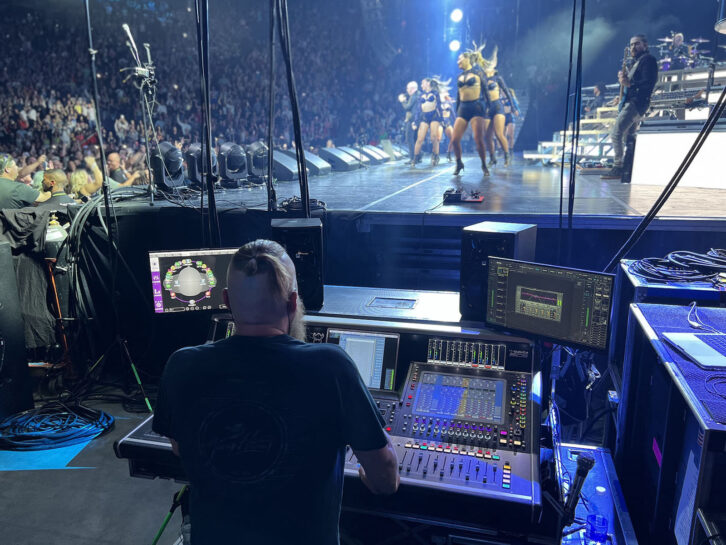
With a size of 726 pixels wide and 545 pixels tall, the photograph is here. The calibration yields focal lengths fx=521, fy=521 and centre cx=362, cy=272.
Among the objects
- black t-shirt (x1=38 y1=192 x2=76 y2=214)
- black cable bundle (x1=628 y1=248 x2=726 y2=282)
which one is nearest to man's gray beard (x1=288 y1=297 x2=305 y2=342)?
black cable bundle (x1=628 y1=248 x2=726 y2=282)

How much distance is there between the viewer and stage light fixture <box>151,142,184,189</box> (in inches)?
173

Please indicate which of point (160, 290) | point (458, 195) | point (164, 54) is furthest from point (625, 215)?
point (164, 54)

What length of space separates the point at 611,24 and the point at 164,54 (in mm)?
11542

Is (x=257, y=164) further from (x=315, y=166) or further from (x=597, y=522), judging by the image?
(x=597, y=522)

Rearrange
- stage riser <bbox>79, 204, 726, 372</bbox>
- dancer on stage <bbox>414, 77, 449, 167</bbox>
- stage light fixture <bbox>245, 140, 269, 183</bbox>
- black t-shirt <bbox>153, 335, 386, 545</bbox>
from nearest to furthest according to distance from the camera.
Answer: black t-shirt <bbox>153, 335, 386, 545</bbox>
stage riser <bbox>79, 204, 726, 372</bbox>
stage light fixture <bbox>245, 140, 269, 183</bbox>
dancer on stage <bbox>414, 77, 449, 167</bbox>

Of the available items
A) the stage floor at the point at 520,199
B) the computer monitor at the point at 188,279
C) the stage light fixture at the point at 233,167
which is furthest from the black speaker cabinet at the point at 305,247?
the stage light fixture at the point at 233,167

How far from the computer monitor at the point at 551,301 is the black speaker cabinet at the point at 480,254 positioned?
9 cm

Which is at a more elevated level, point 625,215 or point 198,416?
point 625,215

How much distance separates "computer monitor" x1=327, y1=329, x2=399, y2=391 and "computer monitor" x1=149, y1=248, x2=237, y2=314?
0.81 meters

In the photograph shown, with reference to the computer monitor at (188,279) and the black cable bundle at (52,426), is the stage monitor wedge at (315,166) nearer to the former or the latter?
the black cable bundle at (52,426)

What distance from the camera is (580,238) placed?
325 centimetres

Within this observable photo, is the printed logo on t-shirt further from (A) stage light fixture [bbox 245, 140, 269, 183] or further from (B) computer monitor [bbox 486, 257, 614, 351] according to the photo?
(A) stage light fixture [bbox 245, 140, 269, 183]

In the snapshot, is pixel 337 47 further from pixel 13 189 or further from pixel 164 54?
pixel 13 189

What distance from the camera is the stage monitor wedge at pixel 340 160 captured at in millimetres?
9867
